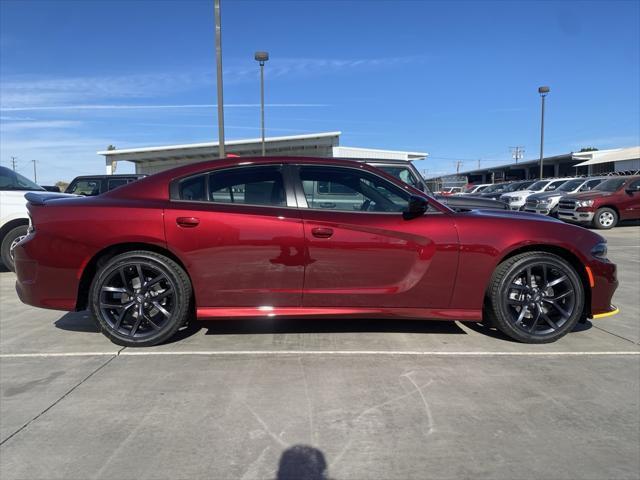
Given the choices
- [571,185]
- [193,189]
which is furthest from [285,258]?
[571,185]

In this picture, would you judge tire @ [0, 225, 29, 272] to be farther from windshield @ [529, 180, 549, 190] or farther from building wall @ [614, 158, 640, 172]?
building wall @ [614, 158, 640, 172]

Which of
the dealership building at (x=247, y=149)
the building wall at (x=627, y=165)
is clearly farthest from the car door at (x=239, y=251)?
the building wall at (x=627, y=165)

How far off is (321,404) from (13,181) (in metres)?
7.78

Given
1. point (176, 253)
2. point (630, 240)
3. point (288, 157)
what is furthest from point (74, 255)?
point (630, 240)

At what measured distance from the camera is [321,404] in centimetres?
315

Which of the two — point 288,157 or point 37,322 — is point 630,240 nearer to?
point 288,157

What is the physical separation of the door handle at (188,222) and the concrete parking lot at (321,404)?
106 cm

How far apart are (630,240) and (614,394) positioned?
10631 mm

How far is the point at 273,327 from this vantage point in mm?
4758

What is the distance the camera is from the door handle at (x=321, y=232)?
401cm

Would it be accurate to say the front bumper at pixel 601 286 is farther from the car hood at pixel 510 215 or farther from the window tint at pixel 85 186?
the window tint at pixel 85 186

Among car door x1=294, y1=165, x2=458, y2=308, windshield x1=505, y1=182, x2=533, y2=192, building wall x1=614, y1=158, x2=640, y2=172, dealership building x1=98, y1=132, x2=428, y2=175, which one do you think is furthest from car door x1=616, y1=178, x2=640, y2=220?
building wall x1=614, y1=158, x2=640, y2=172

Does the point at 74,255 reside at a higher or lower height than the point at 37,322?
higher

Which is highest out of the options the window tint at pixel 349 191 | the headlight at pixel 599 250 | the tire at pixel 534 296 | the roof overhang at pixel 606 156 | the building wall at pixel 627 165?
the roof overhang at pixel 606 156
